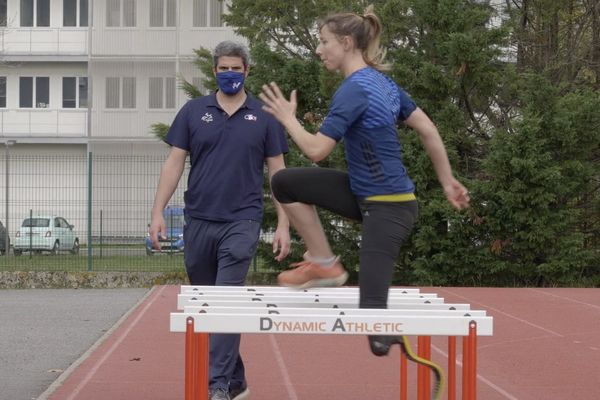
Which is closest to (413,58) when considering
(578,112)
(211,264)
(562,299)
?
(578,112)

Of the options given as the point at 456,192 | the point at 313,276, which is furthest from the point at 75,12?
the point at 456,192

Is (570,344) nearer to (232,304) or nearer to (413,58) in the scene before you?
(232,304)

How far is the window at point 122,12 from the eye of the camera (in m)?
42.3

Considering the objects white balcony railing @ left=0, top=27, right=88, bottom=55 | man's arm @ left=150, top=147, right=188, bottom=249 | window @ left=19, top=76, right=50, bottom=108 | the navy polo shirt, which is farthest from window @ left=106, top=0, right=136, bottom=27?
the navy polo shirt

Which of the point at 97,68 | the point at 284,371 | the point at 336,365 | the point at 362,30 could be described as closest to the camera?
the point at 362,30

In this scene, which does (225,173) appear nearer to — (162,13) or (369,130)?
(369,130)

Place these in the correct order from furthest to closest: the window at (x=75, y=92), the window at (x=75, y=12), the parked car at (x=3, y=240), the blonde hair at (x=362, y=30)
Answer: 1. the window at (x=75, y=92)
2. the window at (x=75, y=12)
3. the parked car at (x=3, y=240)
4. the blonde hair at (x=362, y=30)

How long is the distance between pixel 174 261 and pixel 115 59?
24185 mm

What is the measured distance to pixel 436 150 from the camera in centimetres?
545

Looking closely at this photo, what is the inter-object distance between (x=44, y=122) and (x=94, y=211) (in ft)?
83.1

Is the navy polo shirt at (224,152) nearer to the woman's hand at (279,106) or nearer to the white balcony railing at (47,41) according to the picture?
the woman's hand at (279,106)

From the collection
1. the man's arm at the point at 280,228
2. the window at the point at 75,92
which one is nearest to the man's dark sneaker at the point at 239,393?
the man's arm at the point at 280,228

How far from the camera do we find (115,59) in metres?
42.4

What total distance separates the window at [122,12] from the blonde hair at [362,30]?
38076 mm
